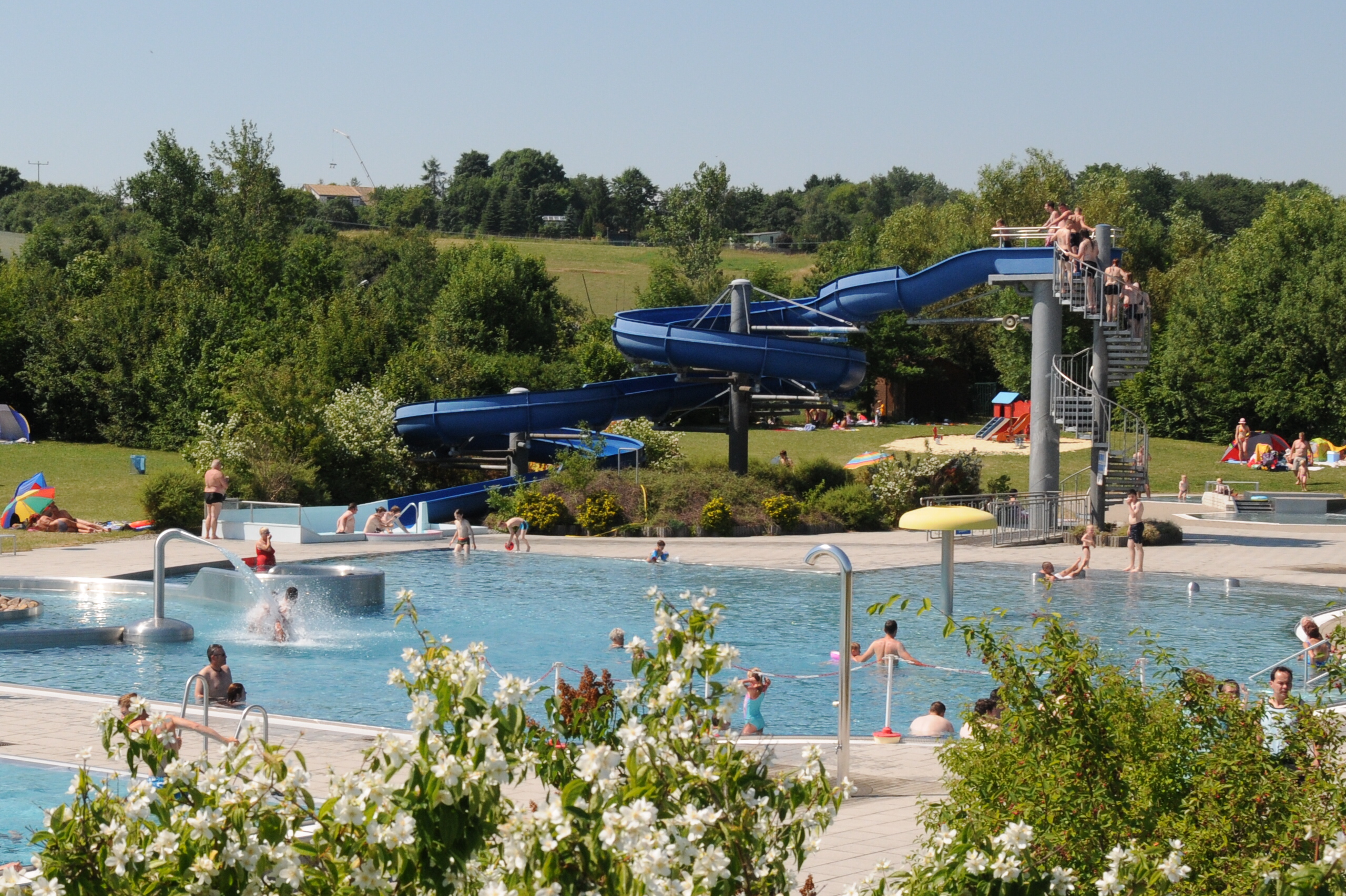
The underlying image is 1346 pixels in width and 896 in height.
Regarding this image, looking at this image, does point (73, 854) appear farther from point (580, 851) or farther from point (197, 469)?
point (197, 469)

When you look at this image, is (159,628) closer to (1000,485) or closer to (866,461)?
(1000,485)

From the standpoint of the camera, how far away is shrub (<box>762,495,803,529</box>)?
26.2 m

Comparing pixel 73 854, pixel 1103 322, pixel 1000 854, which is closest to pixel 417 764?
pixel 73 854

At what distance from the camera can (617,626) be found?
1789cm

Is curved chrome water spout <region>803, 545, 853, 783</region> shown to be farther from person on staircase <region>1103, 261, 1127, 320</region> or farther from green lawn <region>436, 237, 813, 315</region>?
green lawn <region>436, 237, 813, 315</region>

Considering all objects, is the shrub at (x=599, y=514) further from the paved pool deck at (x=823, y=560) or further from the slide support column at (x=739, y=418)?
the slide support column at (x=739, y=418)

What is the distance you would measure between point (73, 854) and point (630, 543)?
20.9 meters

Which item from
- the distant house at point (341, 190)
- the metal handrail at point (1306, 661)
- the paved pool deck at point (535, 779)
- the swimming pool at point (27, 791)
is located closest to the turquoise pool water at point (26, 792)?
the swimming pool at point (27, 791)

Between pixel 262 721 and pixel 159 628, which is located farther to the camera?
pixel 159 628

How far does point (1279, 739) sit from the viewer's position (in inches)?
216

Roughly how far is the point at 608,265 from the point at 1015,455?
52626mm

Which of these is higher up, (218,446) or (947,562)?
(218,446)

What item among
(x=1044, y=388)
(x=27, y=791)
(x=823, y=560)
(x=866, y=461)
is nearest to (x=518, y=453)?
(x=866, y=461)

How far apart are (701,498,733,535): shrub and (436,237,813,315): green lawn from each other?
45.4 m
